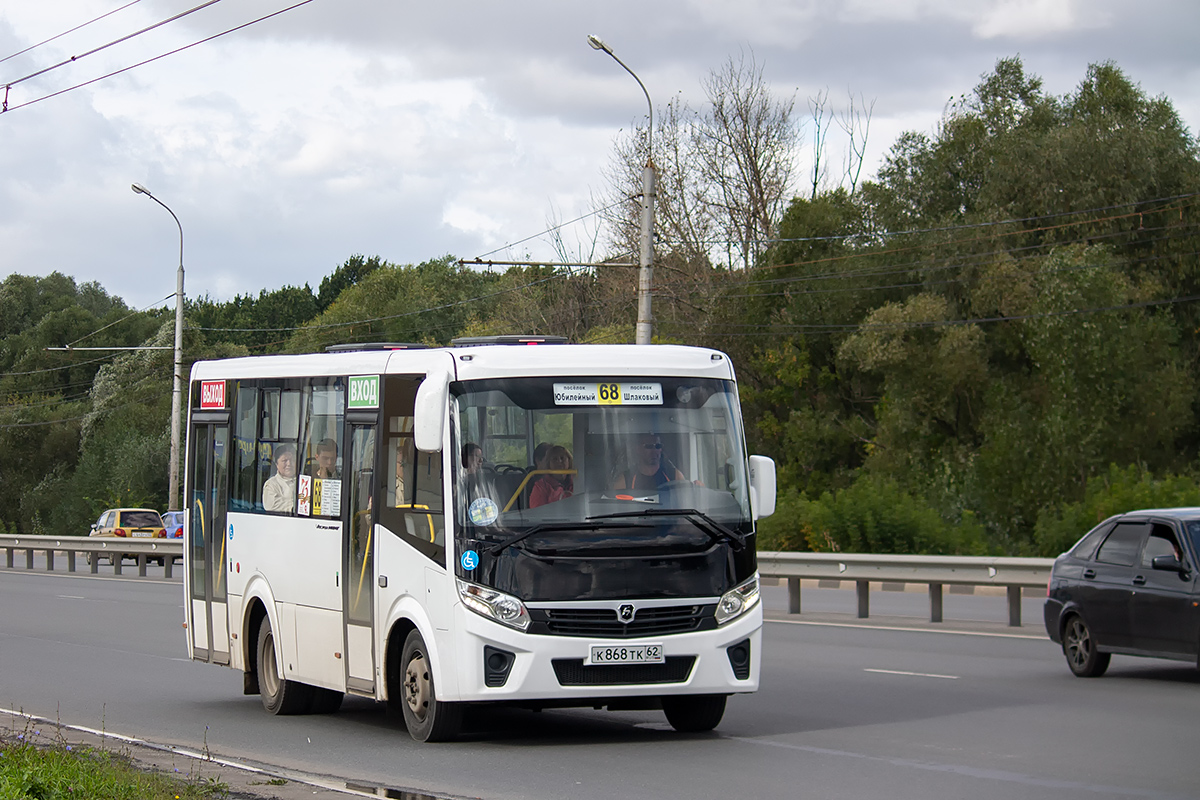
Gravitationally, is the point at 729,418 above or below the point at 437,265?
below

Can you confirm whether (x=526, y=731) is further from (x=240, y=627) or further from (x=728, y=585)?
(x=240, y=627)

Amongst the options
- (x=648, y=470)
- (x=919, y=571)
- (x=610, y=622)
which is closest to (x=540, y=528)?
(x=610, y=622)

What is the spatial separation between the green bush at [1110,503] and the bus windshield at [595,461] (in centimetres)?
1882

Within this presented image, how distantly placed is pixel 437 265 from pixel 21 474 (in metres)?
30.8

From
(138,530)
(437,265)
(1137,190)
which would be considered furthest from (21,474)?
(1137,190)

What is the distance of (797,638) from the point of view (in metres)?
18.5

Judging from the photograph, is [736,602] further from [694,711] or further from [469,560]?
[469,560]

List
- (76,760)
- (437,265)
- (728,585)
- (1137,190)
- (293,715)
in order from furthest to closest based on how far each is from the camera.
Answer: (437,265), (1137,190), (293,715), (728,585), (76,760)

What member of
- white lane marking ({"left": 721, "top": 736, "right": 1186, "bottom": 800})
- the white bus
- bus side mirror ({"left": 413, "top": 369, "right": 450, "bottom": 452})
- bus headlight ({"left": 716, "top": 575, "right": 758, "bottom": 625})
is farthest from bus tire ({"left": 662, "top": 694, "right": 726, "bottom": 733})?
bus side mirror ({"left": 413, "top": 369, "right": 450, "bottom": 452})

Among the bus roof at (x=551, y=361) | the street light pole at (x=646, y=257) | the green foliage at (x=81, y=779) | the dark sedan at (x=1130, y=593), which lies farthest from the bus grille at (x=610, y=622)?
the street light pole at (x=646, y=257)

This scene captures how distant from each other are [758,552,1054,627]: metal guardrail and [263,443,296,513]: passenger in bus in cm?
788

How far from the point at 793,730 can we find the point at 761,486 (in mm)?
1672

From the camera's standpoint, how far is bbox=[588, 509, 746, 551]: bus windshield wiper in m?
10.1

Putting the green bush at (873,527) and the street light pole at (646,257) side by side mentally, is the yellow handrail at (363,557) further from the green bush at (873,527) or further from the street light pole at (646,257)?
the green bush at (873,527)
